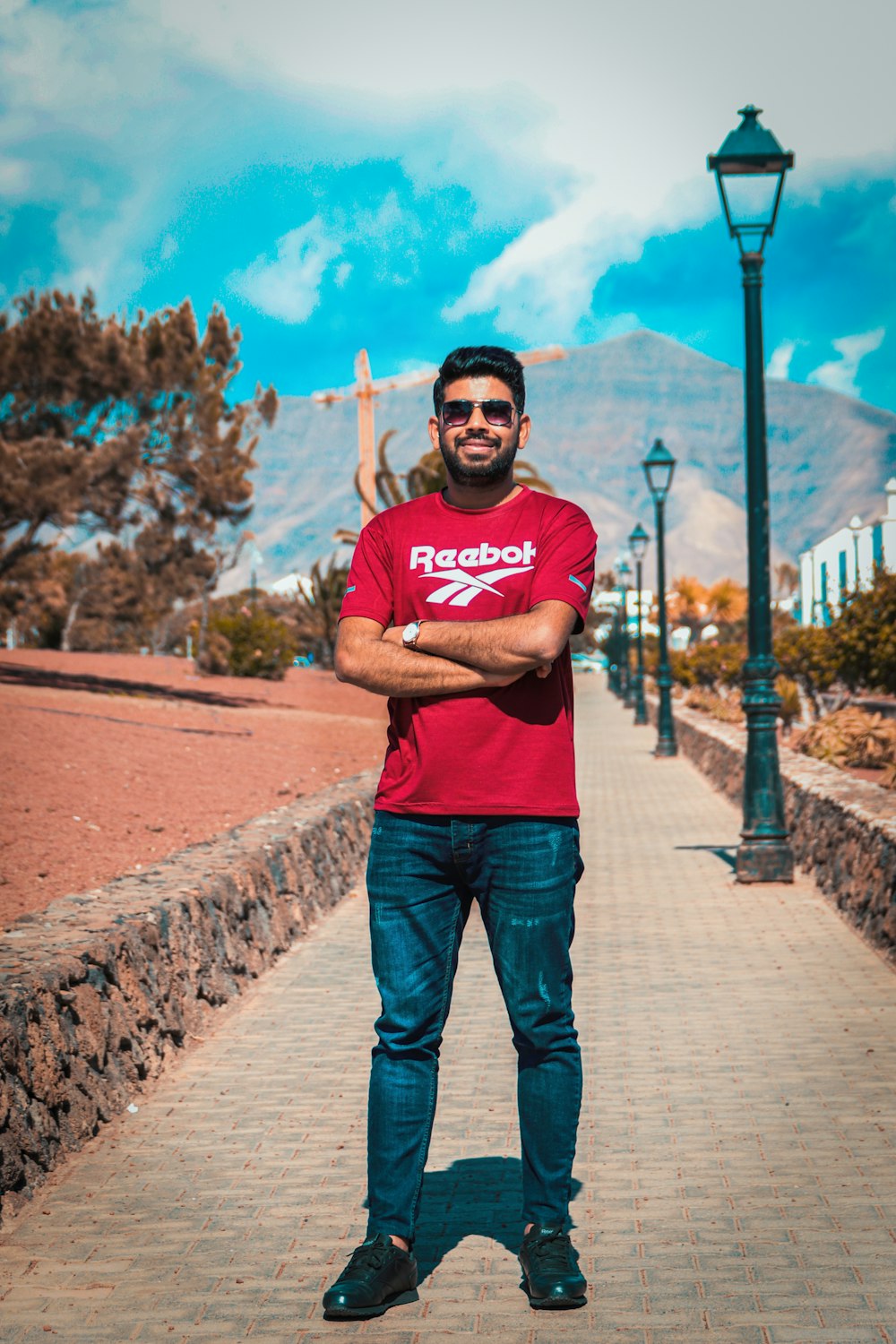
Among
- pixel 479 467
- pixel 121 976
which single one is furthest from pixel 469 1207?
pixel 479 467

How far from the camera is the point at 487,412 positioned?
3828 millimetres

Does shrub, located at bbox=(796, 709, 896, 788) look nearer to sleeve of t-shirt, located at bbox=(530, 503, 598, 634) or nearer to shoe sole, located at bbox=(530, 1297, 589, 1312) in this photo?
sleeve of t-shirt, located at bbox=(530, 503, 598, 634)

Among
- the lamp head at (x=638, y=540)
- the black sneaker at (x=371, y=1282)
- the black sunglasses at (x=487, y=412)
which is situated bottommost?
the black sneaker at (x=371, y=1282)

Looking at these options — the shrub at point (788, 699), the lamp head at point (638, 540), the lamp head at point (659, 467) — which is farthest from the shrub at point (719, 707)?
the lamp head at point (638, 540)

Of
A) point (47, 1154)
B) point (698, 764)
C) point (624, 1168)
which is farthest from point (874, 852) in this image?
point (698, 764)

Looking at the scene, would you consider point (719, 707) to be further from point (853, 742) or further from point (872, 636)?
point (853, 742)

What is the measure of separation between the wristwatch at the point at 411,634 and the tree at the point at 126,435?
21.6m

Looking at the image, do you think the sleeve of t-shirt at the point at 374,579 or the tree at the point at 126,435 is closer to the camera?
the sleeve of t-shirt at the point at 374,579

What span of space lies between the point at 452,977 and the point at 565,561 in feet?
3.34

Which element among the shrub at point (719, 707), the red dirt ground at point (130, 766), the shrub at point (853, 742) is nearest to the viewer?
the red dirt ground at point (130, 766)

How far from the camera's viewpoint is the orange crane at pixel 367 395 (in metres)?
26.3

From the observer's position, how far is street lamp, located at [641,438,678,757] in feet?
80.0

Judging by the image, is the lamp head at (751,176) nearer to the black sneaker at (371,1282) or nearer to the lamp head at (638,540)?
the black sneaker at (371,1282)

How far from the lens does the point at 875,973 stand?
7848 millimetres
